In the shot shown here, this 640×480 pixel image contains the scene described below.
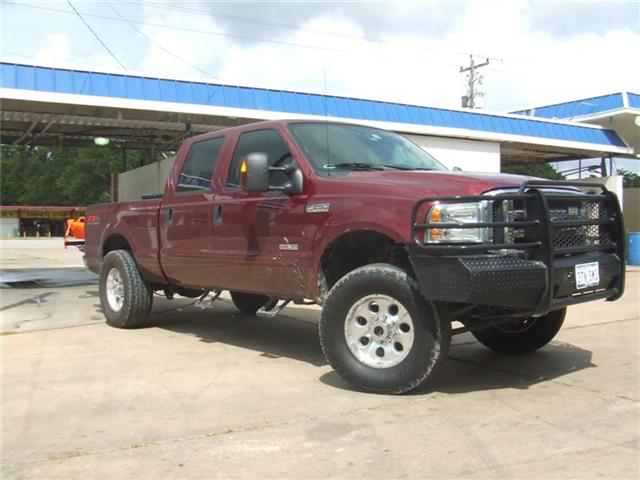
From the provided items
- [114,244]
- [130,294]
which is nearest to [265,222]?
[130,294]

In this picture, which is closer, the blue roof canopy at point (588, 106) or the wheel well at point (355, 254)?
the wheel well at point (355, 254)

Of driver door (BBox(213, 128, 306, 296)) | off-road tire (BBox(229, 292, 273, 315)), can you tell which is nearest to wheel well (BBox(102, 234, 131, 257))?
off-road tire (BBox(229, 292, 273, 315))

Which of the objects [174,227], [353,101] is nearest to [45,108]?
[353,101]

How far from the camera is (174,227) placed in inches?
268

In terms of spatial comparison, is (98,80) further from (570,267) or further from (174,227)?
(570,267)

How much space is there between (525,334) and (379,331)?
1.95 metres

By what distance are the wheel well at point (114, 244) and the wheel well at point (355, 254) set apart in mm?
3623

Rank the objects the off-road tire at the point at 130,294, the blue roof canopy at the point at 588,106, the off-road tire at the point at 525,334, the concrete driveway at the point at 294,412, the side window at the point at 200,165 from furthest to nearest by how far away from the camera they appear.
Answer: the blue roof canopy at the point at 588,106
the off-road tire at the point at 130,294
the side window at the point at 200,165
the off-road tire at the point at 525,334
the concrete driveway at the point at 294,412

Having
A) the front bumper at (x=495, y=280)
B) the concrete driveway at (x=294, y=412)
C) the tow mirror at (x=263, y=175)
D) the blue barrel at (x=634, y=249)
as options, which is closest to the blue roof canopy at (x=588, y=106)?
the blue barrel at (x=634, y=249)

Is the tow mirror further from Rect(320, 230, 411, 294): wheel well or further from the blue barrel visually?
the blue barrel

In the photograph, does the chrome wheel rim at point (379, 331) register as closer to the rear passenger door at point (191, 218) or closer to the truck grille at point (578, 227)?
the truck grille at point (578, 227)

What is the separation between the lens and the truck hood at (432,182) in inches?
175

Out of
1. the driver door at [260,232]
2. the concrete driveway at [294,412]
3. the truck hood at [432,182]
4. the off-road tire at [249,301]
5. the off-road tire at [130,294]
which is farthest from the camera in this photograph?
the off-road tire at [249,301]

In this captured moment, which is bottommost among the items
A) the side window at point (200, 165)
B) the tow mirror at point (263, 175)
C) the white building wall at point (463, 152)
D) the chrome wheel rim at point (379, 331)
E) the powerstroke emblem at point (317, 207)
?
the chrome wheel rim at point (379, 331)
